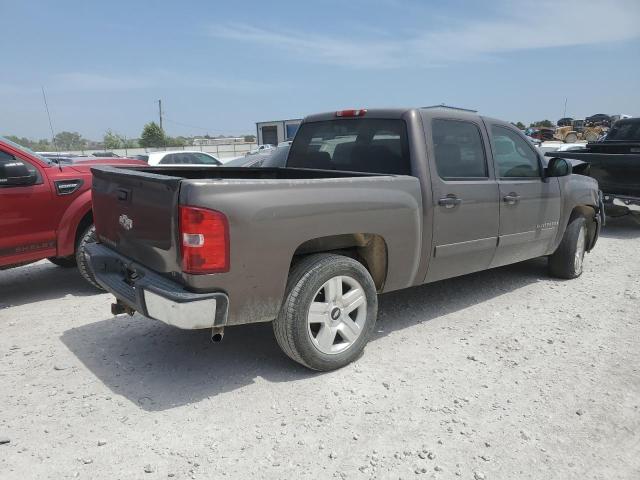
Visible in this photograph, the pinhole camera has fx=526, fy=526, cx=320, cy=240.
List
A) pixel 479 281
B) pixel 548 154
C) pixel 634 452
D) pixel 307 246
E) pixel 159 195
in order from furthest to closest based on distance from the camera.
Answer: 1. pixel 548 154
2. pixel 479 281
3. pixel 307 246
4. pixel 159 195
5. pixel 634 452

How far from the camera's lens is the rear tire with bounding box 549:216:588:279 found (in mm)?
5812

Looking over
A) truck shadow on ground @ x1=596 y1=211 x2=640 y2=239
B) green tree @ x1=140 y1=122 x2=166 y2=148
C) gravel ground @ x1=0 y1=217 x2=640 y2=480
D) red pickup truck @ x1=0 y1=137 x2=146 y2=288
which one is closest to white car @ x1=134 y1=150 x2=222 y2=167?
red pickup truck @ x1=0 y1=137 x2=146 y2=288

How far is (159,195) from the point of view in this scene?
314cm

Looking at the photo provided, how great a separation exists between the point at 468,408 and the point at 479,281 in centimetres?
291

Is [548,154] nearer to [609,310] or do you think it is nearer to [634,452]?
[609,310]

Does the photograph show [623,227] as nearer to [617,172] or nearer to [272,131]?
[617,172]

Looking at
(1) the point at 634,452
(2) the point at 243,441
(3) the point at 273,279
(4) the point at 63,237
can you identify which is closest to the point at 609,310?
(1) the point at 634,452

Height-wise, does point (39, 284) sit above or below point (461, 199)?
below

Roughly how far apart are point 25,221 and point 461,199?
159 inches

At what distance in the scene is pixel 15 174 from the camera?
4.92m

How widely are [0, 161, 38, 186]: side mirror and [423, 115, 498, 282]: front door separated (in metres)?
3.75

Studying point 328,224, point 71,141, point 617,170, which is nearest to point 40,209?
point 328,224

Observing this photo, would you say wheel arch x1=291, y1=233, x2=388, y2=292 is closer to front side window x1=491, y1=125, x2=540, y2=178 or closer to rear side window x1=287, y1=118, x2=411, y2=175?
rear side window x1=287, y1=118, x2=411, y2=175

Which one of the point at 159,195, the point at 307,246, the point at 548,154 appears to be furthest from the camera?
the point at 548,154
